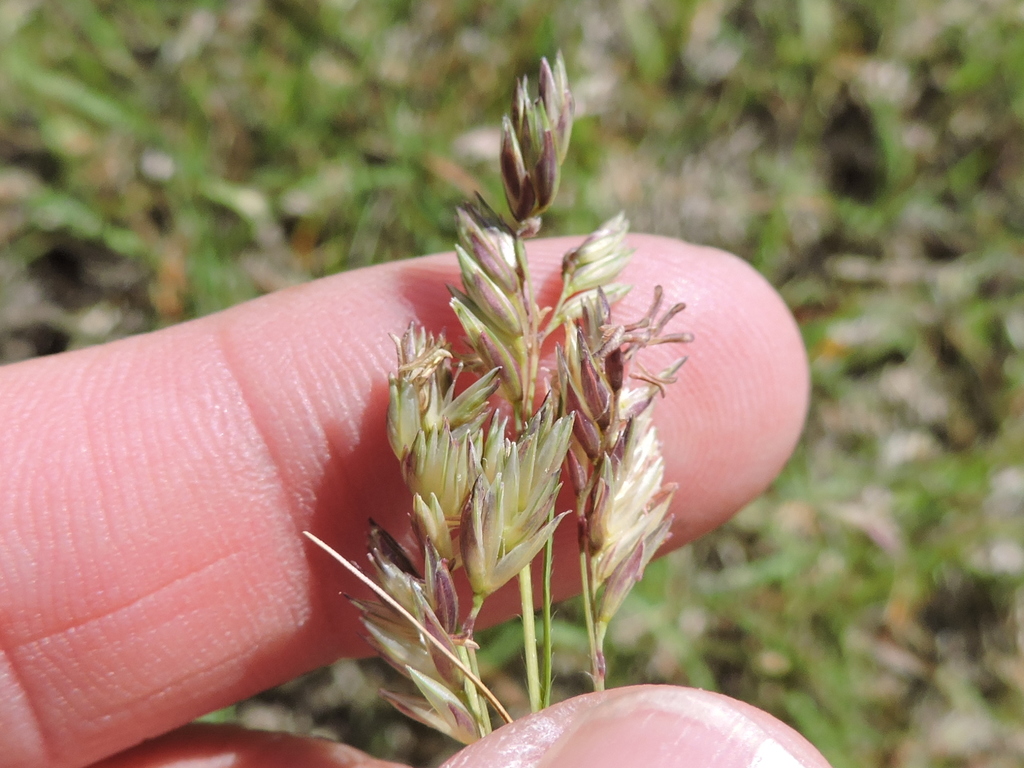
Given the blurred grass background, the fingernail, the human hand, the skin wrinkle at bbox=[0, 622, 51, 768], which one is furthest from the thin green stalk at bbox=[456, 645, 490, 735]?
the skin wrinkle at bbox=[0, 622, 51, 768]

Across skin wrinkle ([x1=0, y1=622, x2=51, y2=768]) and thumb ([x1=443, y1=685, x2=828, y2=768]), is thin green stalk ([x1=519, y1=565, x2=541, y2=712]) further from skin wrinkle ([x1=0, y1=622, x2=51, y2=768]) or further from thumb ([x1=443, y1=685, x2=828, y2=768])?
skin wrinkle ([x1=0, y1=622, x2=51, y2=768])

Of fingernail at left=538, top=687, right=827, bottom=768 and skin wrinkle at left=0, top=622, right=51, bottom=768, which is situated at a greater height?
fingernail at left=538, top=687, right=827, bottom=768

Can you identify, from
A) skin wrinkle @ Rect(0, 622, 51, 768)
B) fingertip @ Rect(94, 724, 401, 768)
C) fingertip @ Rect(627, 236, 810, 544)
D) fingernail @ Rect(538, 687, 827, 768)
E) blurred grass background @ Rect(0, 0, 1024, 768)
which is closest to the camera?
fingernail @ Rect(538, 687, 827, 768)

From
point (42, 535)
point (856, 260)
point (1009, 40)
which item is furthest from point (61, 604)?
point (1009, 40)

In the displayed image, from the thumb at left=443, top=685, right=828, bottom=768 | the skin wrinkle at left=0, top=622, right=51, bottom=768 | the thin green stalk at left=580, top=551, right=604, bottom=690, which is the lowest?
the skin wrinkle at left=0, top=622, right=51, bottom=768

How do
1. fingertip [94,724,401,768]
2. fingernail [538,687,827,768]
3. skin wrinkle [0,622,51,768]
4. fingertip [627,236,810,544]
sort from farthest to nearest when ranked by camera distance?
1. fingertip [627,236,810,544]
2. fingertip [94,724,401,768]
3. skin wrinkle [0,622,51,768]
4. fingernail [538,687,827,768]

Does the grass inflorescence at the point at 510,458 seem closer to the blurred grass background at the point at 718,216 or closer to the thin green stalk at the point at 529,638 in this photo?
the thin green stalk at the point at 529,638

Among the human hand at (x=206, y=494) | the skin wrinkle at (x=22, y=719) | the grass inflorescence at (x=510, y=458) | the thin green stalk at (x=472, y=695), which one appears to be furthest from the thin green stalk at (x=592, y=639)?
the skin wrinkle at (x=22, y=719)
